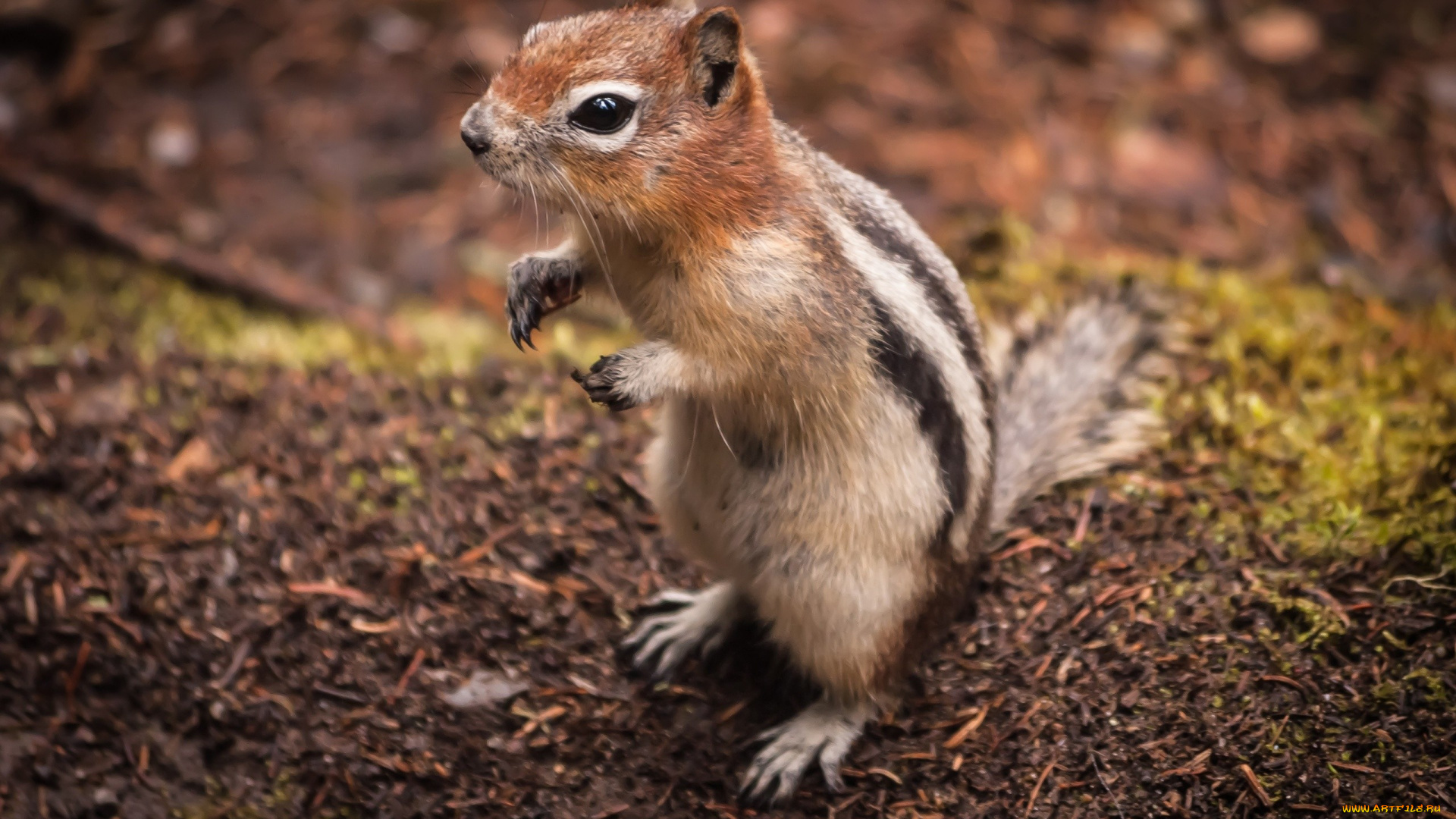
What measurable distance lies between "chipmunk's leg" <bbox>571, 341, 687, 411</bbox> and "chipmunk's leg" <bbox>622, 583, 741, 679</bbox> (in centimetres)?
96

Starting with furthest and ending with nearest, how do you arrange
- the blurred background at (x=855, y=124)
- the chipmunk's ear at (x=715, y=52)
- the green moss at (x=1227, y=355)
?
1. the blurred background at (x=855, y=124)
2. the green moss at (x=1227, y=355)
3. the chipmunk's ear at (x=715, y=52)

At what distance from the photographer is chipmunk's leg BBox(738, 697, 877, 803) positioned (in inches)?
133

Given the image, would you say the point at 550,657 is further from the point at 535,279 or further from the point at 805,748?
the point at 535,279

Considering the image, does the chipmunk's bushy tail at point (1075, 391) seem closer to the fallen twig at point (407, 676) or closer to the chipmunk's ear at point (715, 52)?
the chipmunk's ear at point (715, 52)

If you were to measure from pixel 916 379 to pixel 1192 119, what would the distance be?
465cm

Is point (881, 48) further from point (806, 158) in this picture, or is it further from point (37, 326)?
point (37, 326)

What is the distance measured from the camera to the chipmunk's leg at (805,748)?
133 inches

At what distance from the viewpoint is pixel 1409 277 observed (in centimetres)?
557

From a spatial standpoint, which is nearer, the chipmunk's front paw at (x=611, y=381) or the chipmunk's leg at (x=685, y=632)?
the chipmunk's front paw at (x=611, y=381)

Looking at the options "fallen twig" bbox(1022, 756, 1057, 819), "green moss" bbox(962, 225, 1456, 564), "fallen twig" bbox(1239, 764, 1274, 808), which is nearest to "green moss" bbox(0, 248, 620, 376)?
"green moss" bbox(962, 225, 1456, 564)

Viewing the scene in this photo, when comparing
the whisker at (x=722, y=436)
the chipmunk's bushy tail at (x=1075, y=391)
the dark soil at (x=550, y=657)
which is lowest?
the dark soil at (x=550, y=657)

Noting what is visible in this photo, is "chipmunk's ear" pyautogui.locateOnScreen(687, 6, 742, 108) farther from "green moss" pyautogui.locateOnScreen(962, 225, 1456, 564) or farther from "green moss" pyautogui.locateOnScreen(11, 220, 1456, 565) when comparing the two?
"green moss" pyautogui.locateOnScreen(962, 225, 1456, 564)

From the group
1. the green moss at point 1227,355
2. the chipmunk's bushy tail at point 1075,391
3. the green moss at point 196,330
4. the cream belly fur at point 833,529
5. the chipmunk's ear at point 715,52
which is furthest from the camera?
the green moss at point 196,330

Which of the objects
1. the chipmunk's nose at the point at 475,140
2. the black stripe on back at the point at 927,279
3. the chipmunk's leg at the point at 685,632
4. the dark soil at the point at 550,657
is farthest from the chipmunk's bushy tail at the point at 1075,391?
the chipmunk's nose at the point at 475,140
